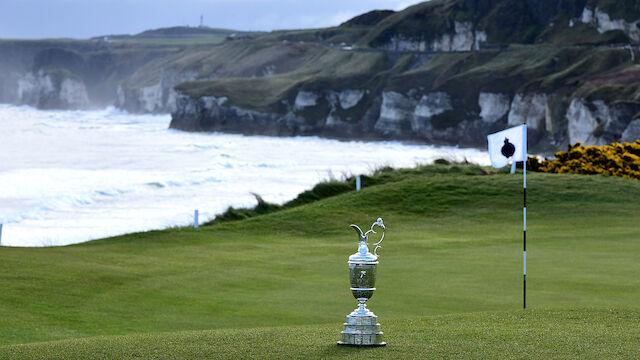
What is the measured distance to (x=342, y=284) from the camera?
19.2 m

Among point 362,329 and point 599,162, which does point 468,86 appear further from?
point 362,329

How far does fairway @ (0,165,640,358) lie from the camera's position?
439 inches

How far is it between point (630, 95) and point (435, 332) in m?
101

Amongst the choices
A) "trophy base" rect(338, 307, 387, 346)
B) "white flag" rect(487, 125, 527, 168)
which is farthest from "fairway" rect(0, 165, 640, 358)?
"white flag" rect(487, 125, 527, 168)

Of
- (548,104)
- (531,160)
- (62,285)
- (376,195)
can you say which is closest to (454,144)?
(548,104)

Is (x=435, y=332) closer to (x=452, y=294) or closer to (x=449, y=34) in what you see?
(x=452, y=294)

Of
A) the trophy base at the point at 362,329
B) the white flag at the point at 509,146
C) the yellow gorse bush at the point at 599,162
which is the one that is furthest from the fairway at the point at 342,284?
the yellow gorse bush at the point at 599,162

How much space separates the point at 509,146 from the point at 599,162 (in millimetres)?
30158

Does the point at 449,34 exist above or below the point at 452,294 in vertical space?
above

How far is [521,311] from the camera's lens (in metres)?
14.0

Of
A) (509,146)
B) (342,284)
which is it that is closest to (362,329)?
(509,146)

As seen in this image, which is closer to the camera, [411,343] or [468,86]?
[411,343]

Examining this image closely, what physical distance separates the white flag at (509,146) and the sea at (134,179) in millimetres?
20529

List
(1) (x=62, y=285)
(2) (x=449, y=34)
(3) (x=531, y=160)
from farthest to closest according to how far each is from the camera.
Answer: (2) (x=449, y=34) → (3) (x=531, y=160) → (1) (x=62, y=285)
